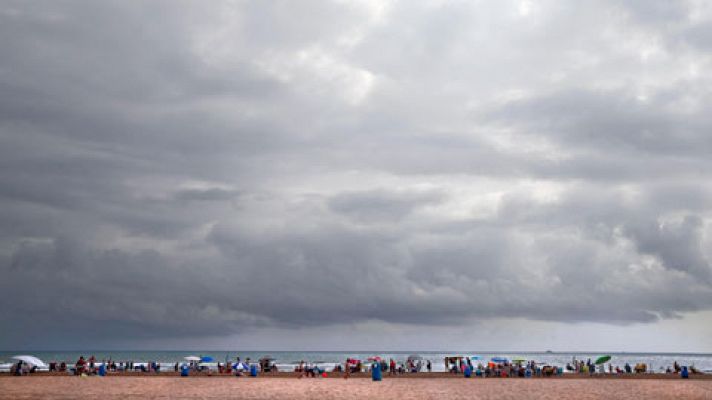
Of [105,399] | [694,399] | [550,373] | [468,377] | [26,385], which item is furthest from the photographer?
[550,373]

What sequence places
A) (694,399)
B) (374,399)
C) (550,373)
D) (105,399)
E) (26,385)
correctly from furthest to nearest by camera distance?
(550,373), (26,385), (694,399), (374,399), (105,399)

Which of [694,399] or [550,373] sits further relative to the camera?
[550,373]

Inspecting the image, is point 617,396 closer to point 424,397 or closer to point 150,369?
point 424,397

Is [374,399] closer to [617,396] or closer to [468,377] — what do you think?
[617,396]

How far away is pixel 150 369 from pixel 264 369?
46.4 feet

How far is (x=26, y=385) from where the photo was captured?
4306cm

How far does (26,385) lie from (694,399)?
4710cm

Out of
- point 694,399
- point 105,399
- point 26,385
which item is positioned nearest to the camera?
point 105,399

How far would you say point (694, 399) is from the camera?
3875 centimetres

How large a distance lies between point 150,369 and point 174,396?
3897 centimetres

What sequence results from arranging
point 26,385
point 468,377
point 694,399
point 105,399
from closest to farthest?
1. point 105,399
2. point 694,399
3. point 26,385
4. point 468,377

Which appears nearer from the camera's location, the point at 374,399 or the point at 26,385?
the point at 374,399

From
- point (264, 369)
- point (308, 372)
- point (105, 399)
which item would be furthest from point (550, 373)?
point (105, 399)

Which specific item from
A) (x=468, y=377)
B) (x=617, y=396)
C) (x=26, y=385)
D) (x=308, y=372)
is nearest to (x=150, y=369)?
(x=308, y=372)
